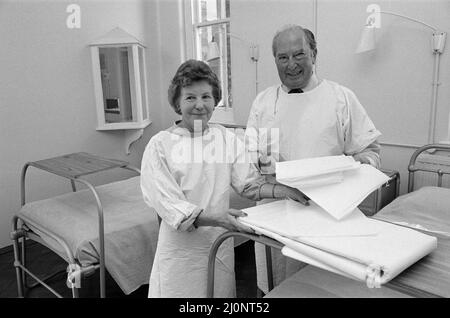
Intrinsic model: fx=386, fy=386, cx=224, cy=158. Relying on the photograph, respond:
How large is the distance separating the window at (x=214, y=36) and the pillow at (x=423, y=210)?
2.10 metres

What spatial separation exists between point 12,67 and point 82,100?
589 mm

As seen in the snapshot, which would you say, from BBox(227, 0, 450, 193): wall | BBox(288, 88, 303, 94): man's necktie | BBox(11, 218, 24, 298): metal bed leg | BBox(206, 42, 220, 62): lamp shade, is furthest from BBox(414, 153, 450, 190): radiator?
BBox(11, 218, 24, 298): metal bed leg

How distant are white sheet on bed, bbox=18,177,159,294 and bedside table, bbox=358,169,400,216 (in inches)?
46.4

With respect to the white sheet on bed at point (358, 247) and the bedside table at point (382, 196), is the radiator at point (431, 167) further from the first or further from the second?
the white sheet on bed at point (358, 247)

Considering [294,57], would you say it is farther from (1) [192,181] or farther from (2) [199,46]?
(2) [199,46]

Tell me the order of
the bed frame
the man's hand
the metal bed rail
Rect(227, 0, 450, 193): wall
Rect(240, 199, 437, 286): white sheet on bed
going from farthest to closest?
Rect(227, 0, 450, 193): wall < the metal bed rail < the bed frame < the man's hand < Rect(240, 199, 437, 286): white sheet on bed

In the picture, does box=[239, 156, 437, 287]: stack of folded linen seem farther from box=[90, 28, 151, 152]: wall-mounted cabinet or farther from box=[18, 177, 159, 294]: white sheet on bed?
box=[90, 28, 151, 152]: wall-mounted cabinet

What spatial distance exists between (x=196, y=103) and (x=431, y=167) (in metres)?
1.57

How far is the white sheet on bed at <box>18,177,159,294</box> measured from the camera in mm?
1826

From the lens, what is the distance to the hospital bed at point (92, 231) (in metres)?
1.78

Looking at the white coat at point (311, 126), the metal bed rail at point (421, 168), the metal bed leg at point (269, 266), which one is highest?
the white coat at point (311, 126)

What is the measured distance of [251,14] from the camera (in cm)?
310

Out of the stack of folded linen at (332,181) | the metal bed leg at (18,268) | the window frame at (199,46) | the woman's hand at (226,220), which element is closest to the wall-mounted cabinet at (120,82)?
the window frame at (199,46)

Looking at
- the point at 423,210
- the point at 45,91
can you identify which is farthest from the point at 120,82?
the point at 423,210
